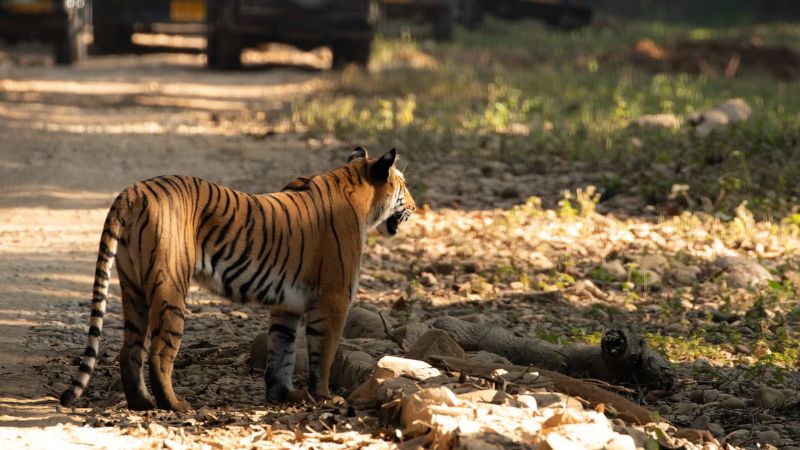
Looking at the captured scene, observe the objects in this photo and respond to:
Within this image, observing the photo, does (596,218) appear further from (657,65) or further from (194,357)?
(657,65)

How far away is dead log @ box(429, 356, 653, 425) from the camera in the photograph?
5820 millimetres

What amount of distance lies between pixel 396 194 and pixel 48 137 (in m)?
8.32

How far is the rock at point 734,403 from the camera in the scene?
6391 millimetres

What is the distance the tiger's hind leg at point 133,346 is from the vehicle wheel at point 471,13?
78.8 feet

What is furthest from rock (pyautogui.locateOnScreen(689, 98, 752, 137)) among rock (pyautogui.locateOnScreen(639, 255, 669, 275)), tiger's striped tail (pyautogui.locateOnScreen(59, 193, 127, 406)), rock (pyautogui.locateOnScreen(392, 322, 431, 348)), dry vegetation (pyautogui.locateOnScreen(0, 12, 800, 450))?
tiger's striped tail (pyautogui.locateOnScreen(59, 193, 127, 406))

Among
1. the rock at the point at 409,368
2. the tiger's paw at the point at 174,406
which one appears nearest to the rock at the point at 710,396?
the rock at the point at 409,368

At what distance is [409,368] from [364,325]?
55.7 inches

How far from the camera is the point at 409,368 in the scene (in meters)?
5.99

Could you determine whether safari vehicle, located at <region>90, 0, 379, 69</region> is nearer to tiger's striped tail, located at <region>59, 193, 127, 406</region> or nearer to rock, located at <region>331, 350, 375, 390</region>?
rock, located at <region>331, 350, 375, 390</region>

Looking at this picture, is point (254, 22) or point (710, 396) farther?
point (254, 22)

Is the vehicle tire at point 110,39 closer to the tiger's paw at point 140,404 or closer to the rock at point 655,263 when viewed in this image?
the rock at point 655,263

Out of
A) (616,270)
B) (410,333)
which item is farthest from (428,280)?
(410,333)

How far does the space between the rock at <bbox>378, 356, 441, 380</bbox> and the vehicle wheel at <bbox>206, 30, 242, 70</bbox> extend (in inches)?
600

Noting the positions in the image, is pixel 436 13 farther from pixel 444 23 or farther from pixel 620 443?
pixel 620 443
